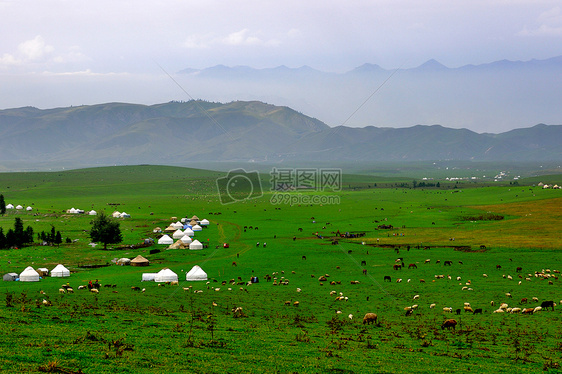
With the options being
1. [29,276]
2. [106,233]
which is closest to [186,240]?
[106,233]

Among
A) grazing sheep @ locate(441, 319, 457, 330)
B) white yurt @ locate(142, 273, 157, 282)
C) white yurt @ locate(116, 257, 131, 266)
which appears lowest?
white yurt @ locate(116, 257, 131, 266)

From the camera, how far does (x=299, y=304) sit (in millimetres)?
38531

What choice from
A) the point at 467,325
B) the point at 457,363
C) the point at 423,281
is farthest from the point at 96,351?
the point at 423,281

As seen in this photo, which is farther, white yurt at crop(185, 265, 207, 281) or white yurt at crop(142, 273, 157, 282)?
white yurt at crop(185, 265, 207, 281)

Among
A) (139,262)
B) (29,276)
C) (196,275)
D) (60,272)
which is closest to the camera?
(29,276)

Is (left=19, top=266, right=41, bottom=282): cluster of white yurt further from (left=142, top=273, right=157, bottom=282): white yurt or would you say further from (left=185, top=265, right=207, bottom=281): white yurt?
(left=185, top=265, right=207, bottom=281): white yurt

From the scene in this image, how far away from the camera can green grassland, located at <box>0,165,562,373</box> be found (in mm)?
21297

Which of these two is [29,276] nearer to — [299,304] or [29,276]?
[29,276]

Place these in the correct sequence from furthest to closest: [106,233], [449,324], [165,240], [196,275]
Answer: [165,240] → [106,233] → [196,275] → [449,324]

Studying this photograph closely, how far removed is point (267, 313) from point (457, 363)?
1516cm

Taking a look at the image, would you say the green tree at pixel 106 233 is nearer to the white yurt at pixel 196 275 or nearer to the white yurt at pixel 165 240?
the white yurt at pixel 165 240

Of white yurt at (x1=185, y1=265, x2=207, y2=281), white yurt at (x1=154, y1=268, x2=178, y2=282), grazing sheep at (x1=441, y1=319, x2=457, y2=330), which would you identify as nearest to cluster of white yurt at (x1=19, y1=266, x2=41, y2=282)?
white yurt at (x1=154, y1=268, x2=178, y2=282)

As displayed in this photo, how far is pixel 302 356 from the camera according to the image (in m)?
22.2

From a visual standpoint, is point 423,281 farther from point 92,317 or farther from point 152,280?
point 92,317
